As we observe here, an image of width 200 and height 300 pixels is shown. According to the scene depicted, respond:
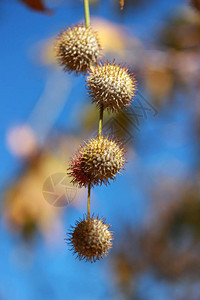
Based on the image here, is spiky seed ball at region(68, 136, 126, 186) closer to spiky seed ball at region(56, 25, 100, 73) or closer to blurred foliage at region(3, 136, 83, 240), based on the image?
spiky seed ball at region(56, 25, 100, 73)

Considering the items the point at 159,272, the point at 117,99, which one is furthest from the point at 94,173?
the point at 159,272

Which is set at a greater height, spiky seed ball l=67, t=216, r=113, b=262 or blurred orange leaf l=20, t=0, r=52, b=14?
blurred orange leaf l=20, t=0, r=52, b=14

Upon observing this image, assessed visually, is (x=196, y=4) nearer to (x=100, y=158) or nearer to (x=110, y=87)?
(x=110, y=87)

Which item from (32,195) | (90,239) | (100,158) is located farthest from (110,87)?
(32,195)

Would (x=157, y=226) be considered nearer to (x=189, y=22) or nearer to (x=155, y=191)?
(x=155, y=191)

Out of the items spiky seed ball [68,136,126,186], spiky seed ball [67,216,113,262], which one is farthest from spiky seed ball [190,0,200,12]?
spiky seed ball [67,216,113,262]
